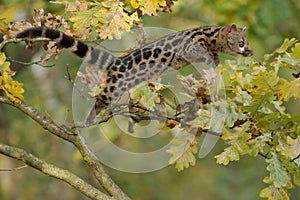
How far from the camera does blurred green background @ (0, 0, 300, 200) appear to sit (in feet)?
29.9

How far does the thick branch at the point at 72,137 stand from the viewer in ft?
11.9

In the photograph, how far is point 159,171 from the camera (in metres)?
12.7

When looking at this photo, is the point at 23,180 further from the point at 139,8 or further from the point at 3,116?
the point at 139,8

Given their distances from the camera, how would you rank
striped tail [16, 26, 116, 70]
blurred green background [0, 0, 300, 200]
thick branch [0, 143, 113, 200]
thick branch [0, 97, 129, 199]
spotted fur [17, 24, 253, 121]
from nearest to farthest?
thick branch [0, 143, 113, 200] < thick branch [0, 97, 129, 199] < striped tail [16, 26, 116, 70] < spotted fur [17, 24, 253, 121] < blurred green background [0, 0, 300, 200]

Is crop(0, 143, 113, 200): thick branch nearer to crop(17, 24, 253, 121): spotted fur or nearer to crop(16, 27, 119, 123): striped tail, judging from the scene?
crop(16, 27, 119, 123): striped tail

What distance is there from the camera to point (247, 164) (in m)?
14.0

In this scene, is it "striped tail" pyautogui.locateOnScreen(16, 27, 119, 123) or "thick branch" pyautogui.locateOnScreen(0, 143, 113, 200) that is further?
"striped tail" pyautogui.locateOnScreen(16, 27, 119, 123)

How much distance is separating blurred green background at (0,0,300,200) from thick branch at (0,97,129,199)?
3.56 metres

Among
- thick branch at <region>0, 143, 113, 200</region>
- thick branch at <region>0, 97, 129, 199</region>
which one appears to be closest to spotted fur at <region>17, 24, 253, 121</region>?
thick branch at <region>0, 97, 129, 199</region>

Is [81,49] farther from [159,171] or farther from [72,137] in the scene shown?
[159,171]

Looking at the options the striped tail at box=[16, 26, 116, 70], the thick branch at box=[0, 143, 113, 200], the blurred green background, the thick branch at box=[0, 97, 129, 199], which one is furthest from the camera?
the blurred green background

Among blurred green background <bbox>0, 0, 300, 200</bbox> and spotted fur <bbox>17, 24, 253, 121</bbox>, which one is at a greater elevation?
spotted fur <bbox>17, 24, 253, 121</bbox>

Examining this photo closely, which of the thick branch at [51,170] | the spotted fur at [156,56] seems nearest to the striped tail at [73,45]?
the spotted fur at [156,56]

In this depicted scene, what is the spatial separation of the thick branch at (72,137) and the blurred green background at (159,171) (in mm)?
3559
